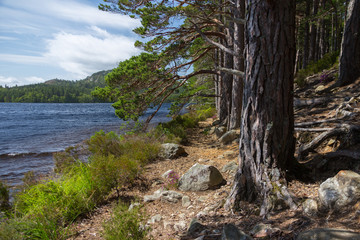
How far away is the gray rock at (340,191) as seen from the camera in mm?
2205

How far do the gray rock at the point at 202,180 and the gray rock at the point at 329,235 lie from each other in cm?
240

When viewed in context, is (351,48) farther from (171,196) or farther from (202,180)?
(171,196)

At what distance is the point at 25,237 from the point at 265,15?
4.39 meters

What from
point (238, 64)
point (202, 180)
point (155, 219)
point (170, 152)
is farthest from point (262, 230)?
point (238, 64)

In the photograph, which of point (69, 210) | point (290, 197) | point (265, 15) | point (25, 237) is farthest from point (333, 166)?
point (25, 237)

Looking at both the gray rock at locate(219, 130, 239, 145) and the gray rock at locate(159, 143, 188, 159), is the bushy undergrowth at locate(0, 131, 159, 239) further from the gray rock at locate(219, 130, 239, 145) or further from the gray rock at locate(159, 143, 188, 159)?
the gray rock at locate(219, 130, 239, 145)

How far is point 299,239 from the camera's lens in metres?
1.89

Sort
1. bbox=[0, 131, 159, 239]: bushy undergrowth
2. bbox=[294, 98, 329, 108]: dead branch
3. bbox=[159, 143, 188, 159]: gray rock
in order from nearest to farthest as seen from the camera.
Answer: bbox=[0, 131, 159, 239]: bushy undergrowth
bbox=[294, 98, 329, 108]: dead branch
bbox=[159, 143, 188, 159]: gray rock

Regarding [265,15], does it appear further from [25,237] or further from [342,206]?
[25,237]

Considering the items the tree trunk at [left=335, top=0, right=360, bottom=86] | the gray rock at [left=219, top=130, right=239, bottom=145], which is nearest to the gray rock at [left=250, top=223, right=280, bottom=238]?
the gray rock at [left=219, top=130, right=239, bottom=145]

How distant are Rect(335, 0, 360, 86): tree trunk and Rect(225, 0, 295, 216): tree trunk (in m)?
4.90

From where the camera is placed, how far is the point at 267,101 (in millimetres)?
2941

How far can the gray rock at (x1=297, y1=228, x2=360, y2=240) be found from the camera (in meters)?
1.67

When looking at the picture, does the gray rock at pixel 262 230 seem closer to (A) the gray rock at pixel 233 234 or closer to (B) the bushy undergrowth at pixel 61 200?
(A) the gray rock at pixel 233 234
